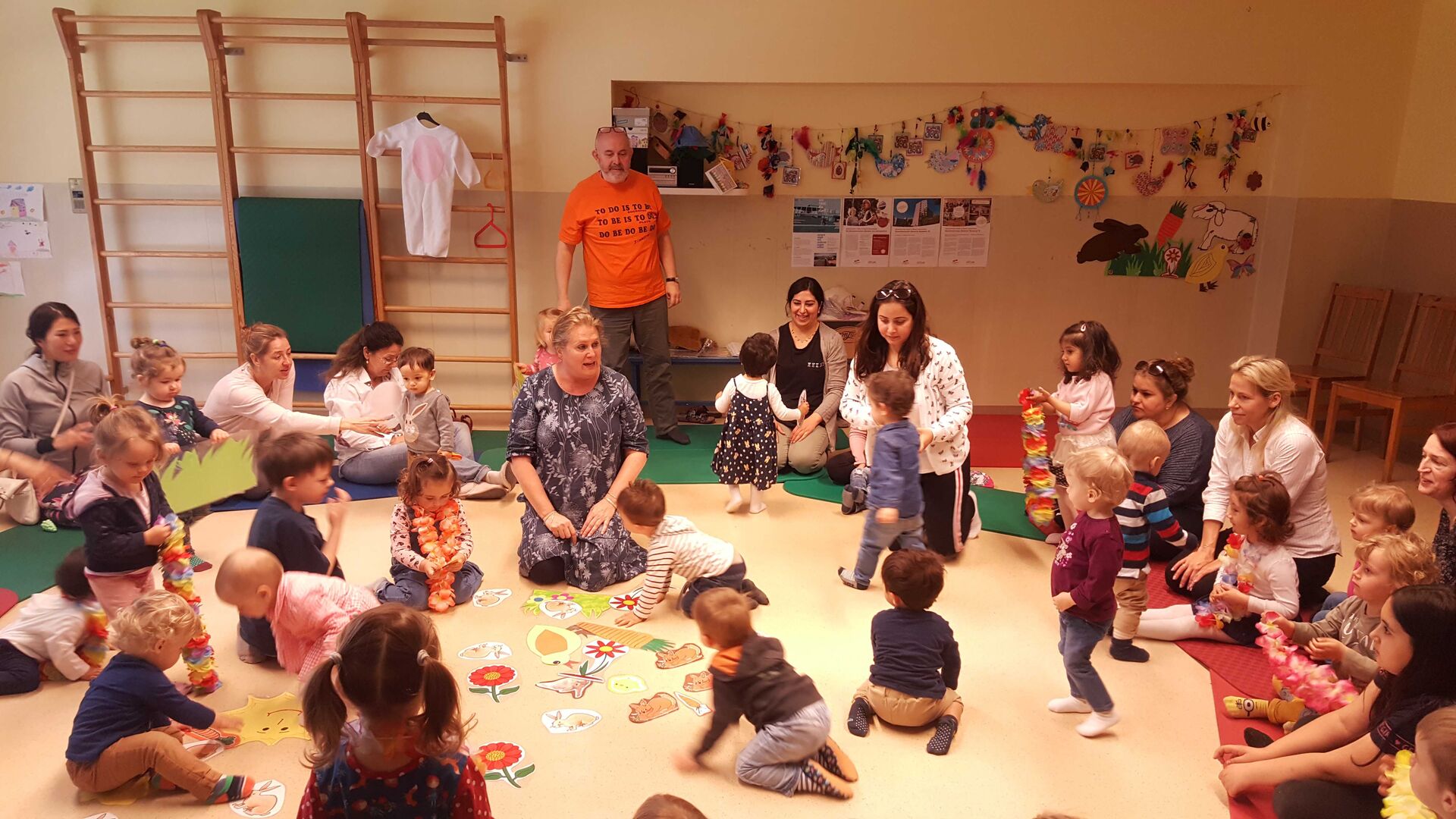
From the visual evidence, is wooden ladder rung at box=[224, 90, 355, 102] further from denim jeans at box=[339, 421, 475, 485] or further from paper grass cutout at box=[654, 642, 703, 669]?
paper grass cutout at box=[654, 642, 703, 669]

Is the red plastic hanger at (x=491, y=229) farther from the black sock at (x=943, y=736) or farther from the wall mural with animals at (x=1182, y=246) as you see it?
the black sock at (x=943, y=736)

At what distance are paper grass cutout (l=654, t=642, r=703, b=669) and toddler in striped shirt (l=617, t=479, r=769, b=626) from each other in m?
0.20

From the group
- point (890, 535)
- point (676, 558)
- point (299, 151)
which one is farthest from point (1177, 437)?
point (299, 151)

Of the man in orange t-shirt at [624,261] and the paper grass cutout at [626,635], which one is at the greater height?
the man in orange t-shirt at [624,261]

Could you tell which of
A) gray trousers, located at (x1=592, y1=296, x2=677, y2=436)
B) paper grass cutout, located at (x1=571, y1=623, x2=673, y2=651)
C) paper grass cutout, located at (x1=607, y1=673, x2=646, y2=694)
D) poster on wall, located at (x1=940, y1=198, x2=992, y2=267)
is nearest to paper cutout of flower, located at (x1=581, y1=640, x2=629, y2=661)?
paper grass cutout, located at (x1=571, y1=623, x2=673, y2=651)

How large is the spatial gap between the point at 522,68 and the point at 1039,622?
16.1 ft

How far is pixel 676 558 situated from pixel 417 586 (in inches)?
45.1

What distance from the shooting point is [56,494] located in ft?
16.8

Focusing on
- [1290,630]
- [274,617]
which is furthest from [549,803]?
[1290,630]

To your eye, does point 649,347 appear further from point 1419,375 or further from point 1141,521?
point 1419,375

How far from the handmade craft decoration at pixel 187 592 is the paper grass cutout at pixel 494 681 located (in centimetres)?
94

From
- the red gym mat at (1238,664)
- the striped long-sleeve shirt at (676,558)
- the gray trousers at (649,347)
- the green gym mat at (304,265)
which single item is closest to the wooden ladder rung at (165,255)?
the green gym mat at (304,265)

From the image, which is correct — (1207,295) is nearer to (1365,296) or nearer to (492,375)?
(1365,296)

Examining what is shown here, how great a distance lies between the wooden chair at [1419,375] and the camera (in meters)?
6.06
